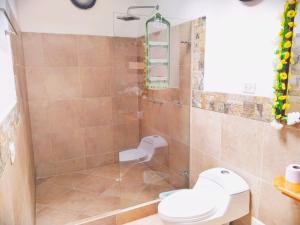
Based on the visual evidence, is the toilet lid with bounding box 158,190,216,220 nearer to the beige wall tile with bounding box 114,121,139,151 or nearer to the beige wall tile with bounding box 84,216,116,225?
the beige wall tile with bounding box 84,216,116,225

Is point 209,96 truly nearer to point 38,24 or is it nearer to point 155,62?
point 155,62

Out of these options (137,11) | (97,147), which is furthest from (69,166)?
(137,11)

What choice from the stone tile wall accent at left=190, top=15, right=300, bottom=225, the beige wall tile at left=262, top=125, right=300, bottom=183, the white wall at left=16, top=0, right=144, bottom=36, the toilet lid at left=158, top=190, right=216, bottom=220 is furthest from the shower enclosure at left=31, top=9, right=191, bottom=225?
the beige wall tile at left=262, top=125, right=300, bottom=183

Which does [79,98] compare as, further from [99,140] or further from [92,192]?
[92,192]

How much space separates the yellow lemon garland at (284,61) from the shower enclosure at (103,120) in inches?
41.1

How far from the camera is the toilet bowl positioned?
2844mm

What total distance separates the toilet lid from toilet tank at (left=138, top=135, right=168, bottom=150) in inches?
38.6

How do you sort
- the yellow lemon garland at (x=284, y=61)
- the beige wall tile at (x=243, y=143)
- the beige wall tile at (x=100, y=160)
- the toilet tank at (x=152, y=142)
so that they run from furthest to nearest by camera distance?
the beige wall tile at (x=100, y=160) < the toilet tank at (x=152, y=142) < the beige wall tile at (x=243, y=143) < the yellow lemon garland at (x=284, y=61)

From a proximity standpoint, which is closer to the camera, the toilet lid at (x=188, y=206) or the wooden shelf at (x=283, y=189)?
the wooden shelf at (x=283, y=189)

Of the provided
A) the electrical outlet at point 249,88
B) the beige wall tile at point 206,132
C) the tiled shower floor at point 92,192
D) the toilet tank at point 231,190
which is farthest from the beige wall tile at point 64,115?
the electrical outlet at point 249,88

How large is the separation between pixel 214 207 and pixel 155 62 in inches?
66.6

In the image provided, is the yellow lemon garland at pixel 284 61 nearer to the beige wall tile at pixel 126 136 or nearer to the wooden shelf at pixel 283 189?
the wooden shelf at pixel 283 189

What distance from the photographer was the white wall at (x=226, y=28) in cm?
159

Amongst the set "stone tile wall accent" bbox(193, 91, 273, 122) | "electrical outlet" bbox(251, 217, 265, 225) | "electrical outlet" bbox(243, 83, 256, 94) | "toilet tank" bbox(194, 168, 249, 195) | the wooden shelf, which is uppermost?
"electrical outlet" bbox(243, 83, 256, 94)
